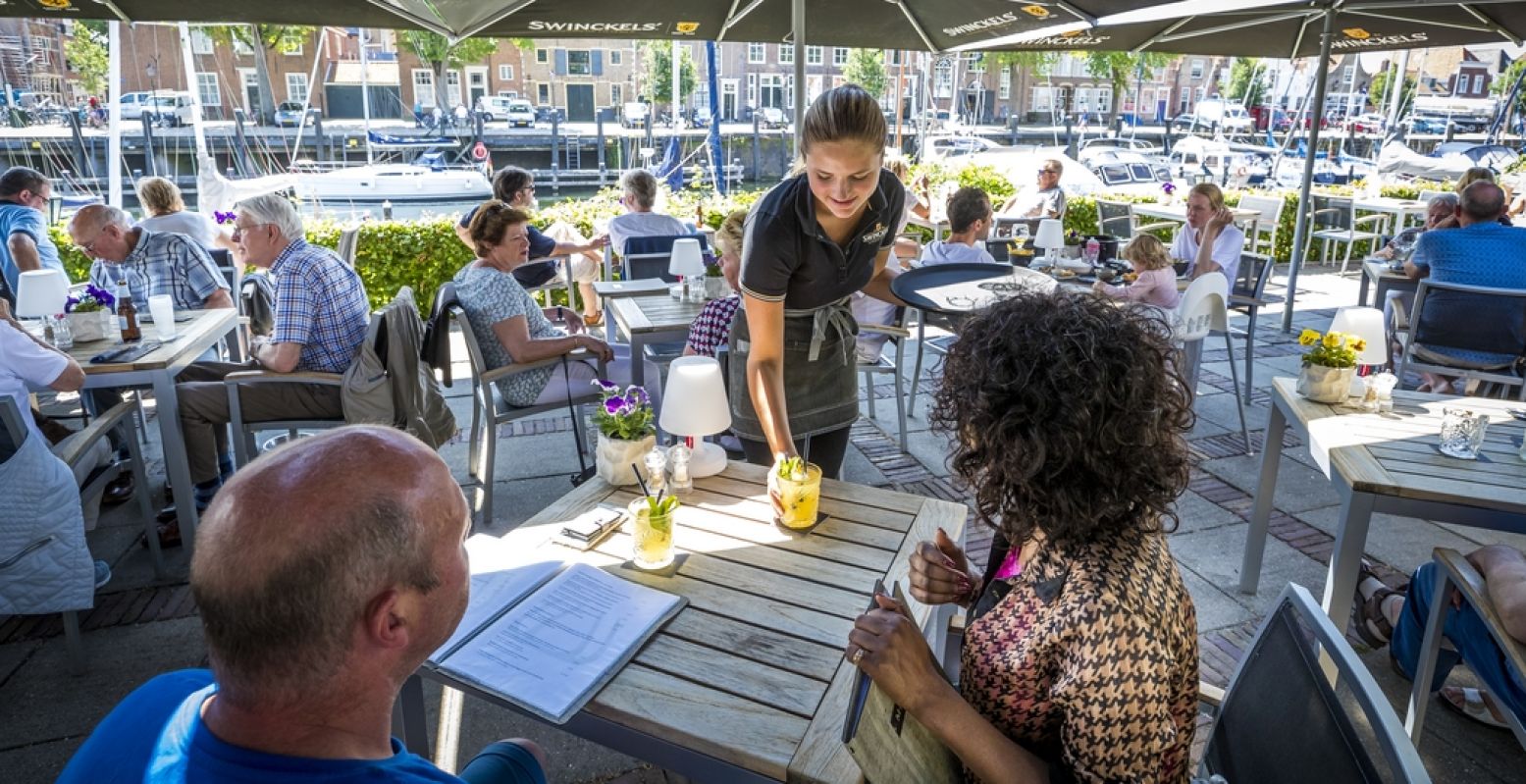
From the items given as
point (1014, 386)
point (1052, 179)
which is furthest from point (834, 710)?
point (1052, 179)

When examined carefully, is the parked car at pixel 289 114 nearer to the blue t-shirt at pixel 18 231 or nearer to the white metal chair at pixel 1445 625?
the blue t-shirt at pixel 18 231

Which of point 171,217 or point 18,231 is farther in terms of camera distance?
point 171,217

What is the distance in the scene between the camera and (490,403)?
11.6 feet

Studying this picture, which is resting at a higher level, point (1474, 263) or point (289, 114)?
point (289, 114)

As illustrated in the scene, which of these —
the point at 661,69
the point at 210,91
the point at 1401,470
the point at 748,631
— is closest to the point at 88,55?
the point at 210,91

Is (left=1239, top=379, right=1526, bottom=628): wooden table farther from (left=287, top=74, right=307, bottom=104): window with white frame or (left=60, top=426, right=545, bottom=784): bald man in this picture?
(left=287, top=74, right=307, bottom=104): window with white frame

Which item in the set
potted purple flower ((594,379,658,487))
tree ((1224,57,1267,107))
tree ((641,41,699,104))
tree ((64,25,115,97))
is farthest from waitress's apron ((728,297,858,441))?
Answer: tree ((1224,57,1267,107))

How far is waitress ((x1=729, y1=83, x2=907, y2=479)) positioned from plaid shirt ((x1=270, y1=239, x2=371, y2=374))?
1.83 meters

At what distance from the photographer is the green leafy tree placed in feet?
97.3

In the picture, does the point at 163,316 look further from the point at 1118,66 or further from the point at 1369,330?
the point at 1118,66

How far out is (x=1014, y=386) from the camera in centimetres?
119

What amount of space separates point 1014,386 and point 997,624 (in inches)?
13.2

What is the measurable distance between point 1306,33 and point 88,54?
37371mm

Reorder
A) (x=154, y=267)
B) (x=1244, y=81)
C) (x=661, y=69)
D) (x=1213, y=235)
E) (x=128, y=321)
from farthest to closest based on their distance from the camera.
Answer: (x=1244, y=81) < (x=661, y=69) < (x=1213, y=235) < (x=154, y=267) < (x=128, y=321)
